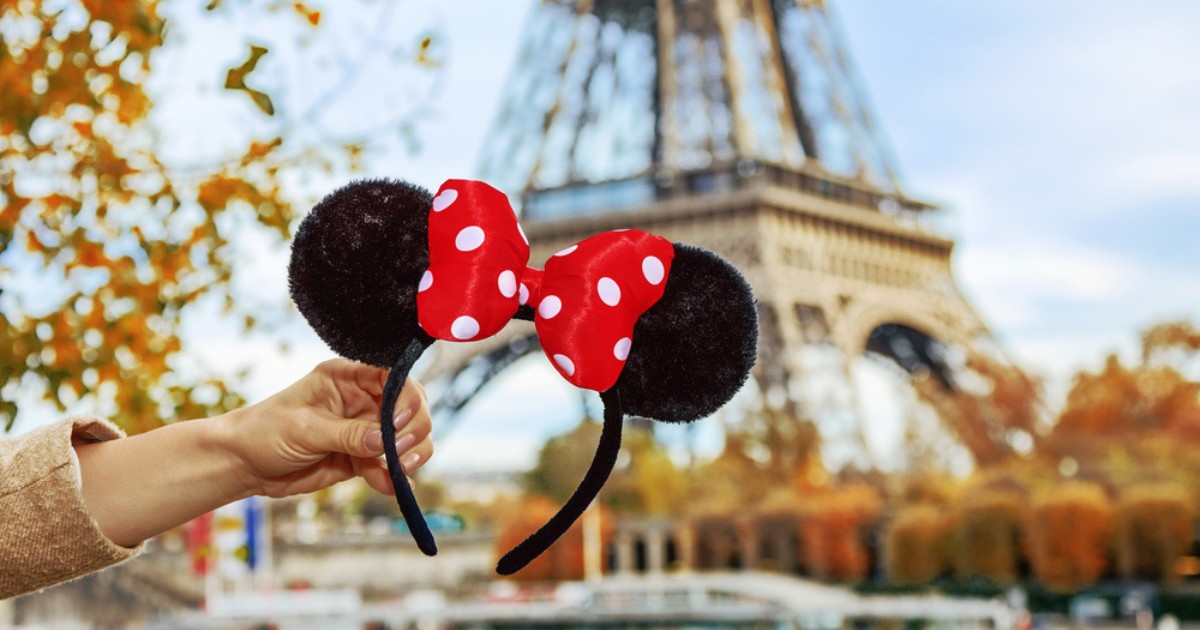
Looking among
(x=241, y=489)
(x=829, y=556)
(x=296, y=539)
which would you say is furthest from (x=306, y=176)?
(x=296, y=539)

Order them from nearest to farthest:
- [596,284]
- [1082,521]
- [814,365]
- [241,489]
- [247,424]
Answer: [596,284] → [247,424] → [241,489] → [1082,521] → [814,365]

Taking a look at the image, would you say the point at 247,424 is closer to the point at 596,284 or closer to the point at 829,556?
the point at 596,284

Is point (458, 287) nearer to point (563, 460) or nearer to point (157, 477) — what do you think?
point (157, 477)

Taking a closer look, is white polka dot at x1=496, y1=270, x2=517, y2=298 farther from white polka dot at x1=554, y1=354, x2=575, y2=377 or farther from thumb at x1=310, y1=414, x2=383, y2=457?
thumb at x1=310, y1=414, x2=383, y2=457

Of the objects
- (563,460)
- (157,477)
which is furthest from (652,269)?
(563,460)

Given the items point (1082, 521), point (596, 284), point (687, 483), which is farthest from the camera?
point (687, 483)

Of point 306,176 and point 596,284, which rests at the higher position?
point 306,176

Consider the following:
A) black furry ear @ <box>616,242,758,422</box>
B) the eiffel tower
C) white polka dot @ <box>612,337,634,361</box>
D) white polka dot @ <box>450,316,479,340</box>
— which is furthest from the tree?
white polka dot @ <box>450,316,479,340</box>
